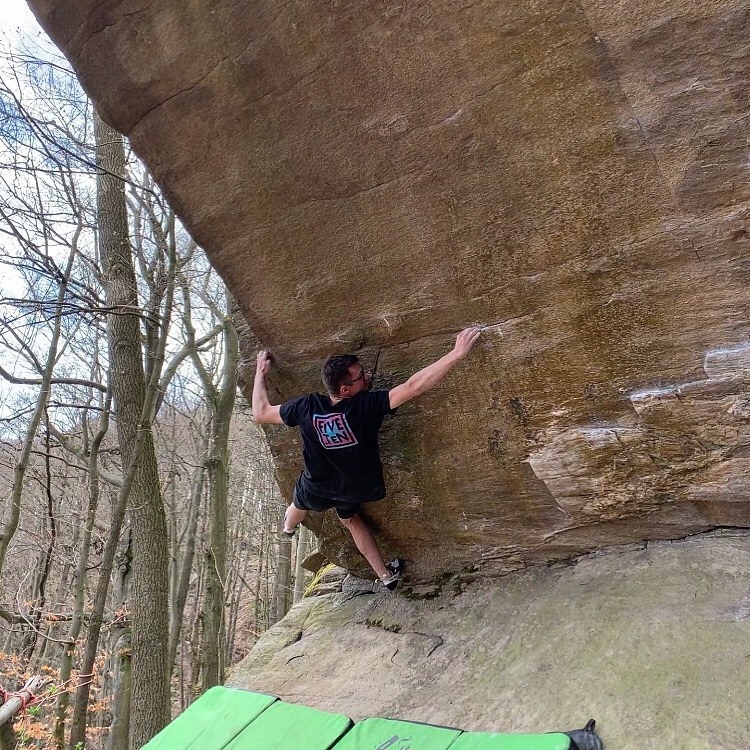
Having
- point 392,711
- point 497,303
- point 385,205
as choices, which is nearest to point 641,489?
point 497,303

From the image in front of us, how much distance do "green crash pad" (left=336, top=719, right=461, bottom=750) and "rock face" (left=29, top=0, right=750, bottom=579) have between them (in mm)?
1521

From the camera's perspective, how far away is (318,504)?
4207 mm

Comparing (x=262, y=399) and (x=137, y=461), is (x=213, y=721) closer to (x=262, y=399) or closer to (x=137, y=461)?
(x=262, y=399)

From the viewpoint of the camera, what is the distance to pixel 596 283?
10.3ft

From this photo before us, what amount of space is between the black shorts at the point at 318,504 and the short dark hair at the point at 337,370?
981 millimetres

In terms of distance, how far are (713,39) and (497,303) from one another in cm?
159

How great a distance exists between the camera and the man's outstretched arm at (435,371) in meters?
3.31

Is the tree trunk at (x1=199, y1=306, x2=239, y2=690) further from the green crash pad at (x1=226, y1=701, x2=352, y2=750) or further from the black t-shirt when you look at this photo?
the green crash pad at (x1=226, y1=701, x2=352, y2=750)

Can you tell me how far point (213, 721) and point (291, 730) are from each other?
0.73 meters

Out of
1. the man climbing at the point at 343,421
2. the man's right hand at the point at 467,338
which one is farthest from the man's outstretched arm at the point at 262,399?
the man's right hand at the point at 467,338

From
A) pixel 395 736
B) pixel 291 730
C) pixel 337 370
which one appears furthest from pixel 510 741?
pixel 337 370

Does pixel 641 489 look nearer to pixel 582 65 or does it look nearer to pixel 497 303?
pixel 497 303

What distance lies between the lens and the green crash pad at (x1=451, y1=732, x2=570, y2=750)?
2.47 metres

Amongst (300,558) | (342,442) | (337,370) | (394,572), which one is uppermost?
(300,558)
